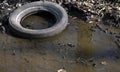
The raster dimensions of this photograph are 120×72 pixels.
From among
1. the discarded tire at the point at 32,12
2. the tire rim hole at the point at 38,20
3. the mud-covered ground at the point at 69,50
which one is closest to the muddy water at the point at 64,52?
the mud-covered ground at the point at 69,50

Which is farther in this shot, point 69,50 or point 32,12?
point 32,12

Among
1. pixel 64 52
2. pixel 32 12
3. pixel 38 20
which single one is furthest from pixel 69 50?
pixel 32 12

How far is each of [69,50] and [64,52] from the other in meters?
0.15

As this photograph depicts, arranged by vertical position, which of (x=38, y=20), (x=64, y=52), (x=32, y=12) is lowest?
(x=64, y=52)

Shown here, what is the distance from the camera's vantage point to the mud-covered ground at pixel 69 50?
6777 millimetres

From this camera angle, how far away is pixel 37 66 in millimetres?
6816

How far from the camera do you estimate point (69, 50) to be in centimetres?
722

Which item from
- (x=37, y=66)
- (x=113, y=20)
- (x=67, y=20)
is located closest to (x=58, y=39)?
(x=67, y=20)

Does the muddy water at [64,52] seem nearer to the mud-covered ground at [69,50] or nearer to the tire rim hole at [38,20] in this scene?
the mud-covered ground at [69,50]

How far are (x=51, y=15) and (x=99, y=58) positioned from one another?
2.13 metres

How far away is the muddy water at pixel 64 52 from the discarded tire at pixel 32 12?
0.58 ft

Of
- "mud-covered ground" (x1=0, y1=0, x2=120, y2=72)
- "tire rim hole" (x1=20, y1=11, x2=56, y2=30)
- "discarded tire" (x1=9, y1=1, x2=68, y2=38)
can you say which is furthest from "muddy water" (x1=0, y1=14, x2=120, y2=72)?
"tire rim hole" (x1=20, y1=11, x2=56, y2=30)

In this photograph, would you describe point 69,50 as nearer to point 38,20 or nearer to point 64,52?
point 64,52

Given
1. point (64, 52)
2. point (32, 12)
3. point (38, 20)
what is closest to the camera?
point (64, 52)
